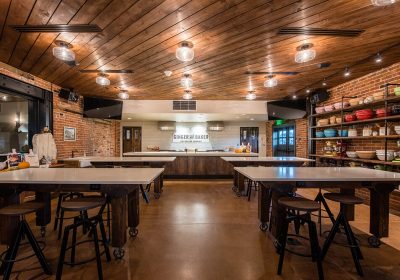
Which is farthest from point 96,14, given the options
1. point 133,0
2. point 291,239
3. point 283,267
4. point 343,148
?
point 343,148

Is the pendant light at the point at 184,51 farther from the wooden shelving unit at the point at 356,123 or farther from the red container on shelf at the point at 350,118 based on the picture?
the red container on shelf at the point at 350,118

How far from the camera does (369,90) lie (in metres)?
4.64

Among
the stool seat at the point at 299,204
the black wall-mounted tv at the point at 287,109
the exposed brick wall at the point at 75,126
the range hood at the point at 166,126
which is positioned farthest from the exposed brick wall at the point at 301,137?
the exposed brick wall at the point at 75,126

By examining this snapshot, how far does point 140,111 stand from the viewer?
768cm

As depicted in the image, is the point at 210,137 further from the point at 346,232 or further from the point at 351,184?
the point at 346,232

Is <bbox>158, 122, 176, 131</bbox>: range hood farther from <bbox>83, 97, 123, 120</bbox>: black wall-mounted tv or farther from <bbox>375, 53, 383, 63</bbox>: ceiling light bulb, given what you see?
<bbox>375, 53, 383, 63</bbox>: ceiling light bulb

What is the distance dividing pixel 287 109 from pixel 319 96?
1.30 m

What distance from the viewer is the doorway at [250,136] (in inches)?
398

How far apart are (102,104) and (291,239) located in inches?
267

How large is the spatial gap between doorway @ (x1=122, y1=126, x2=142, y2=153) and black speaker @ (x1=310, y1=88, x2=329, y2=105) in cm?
716

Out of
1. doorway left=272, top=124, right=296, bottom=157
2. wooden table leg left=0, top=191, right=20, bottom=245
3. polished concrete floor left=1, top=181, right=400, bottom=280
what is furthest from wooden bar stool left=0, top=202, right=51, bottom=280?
doorway left=272, top=124, right=296, bottom=157

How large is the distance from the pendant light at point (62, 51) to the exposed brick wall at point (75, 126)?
1839mm

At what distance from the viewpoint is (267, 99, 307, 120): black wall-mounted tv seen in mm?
7219

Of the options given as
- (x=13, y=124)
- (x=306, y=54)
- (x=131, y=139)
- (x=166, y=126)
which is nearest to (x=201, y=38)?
(x=306, y=54)
